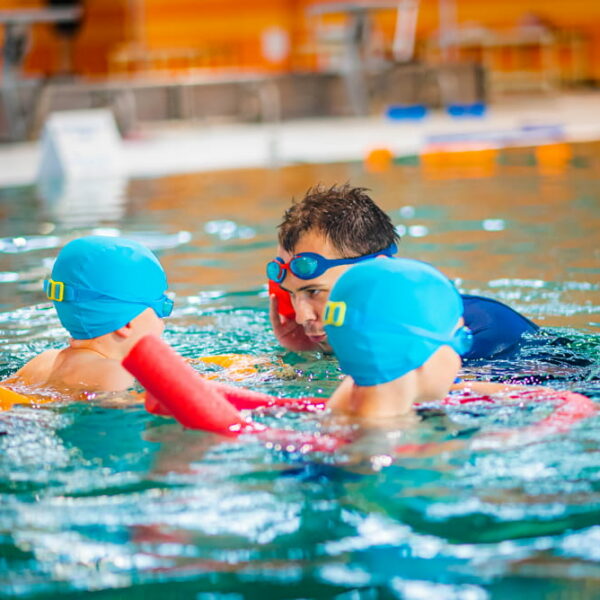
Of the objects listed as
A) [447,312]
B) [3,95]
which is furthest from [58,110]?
[447,312]

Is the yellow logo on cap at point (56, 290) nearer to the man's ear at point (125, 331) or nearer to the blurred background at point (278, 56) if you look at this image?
the man's ear at point (125, 331)

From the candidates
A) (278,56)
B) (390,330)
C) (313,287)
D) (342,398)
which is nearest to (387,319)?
(390,330)

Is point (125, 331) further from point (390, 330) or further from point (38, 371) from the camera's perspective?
point (390, 330)

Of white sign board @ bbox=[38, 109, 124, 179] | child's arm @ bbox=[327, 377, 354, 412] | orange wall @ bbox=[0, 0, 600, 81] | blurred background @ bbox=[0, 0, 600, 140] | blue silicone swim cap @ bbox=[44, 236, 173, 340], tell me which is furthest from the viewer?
orange wall @ bbox=[0, 0, 600, 81]

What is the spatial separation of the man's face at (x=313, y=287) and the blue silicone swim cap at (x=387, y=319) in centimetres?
63

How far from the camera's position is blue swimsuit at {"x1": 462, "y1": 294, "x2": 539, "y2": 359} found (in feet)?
12.1

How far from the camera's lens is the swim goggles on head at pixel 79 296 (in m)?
3.35

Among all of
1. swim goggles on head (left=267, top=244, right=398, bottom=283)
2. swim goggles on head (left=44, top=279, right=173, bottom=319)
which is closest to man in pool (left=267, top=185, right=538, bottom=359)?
swim goggles on head (left=267, top=244, right=398, bottom=283)

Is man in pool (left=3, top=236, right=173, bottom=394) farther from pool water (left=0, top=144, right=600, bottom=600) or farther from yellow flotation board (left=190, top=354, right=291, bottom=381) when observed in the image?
yellow flotation board (left=190, top=354, right=291, bottom=381)

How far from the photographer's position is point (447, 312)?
271cm

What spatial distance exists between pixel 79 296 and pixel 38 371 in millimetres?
342

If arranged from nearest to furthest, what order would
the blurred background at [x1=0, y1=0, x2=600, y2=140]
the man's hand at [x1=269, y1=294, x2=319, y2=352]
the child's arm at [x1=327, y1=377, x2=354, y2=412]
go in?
the child's arm at [x1=327, y1=377, x2=354, y2=412]
the man's hand at [x1=269, y1=294, x2=319, y2=352]
the blurred background at [x1=0, y1=0, x2=600, y2=140]

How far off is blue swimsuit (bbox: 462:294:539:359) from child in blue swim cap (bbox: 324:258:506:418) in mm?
942

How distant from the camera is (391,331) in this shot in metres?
2.64
